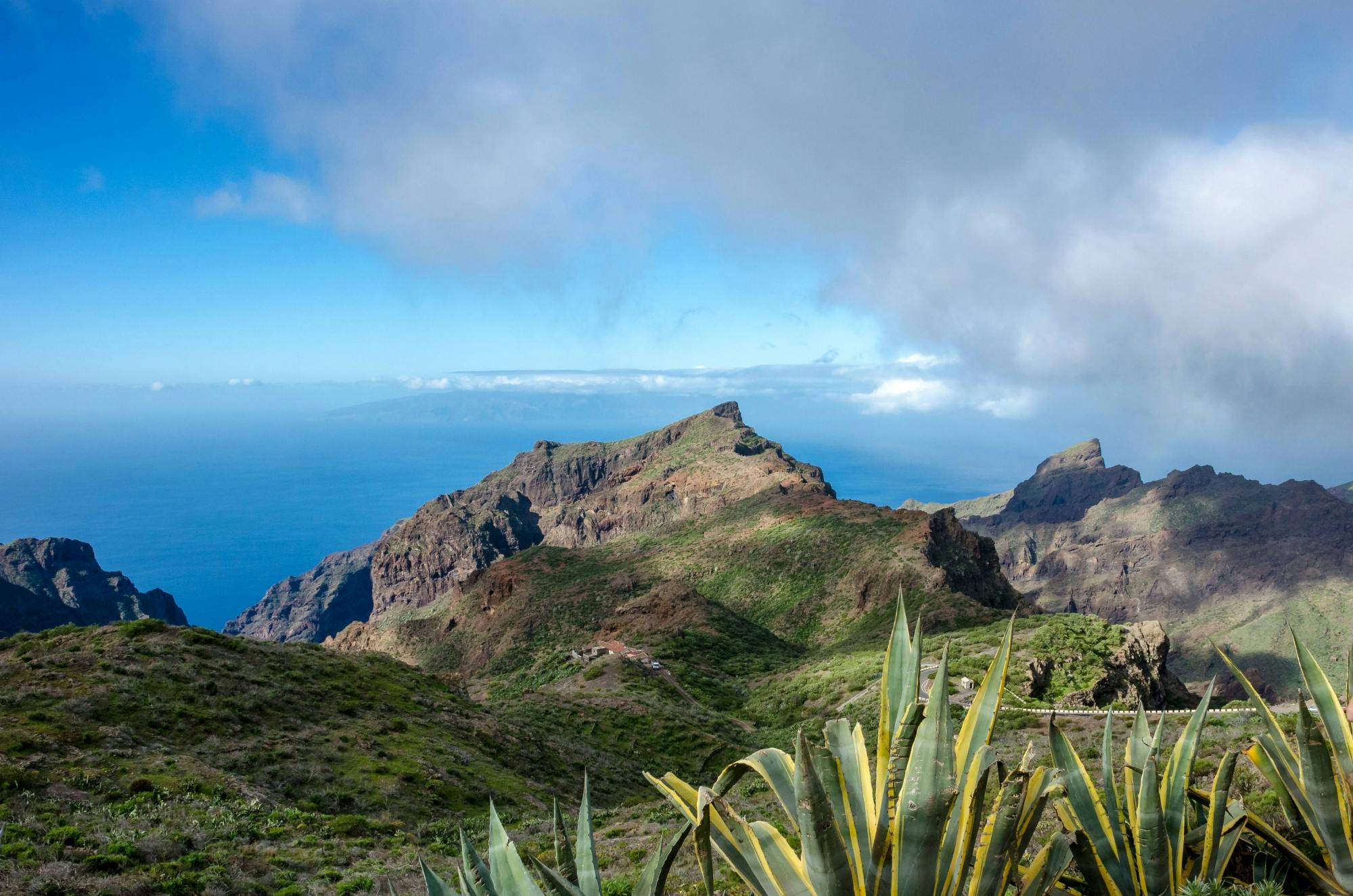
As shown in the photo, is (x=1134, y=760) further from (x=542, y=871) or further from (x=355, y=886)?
(x=355, y=886)

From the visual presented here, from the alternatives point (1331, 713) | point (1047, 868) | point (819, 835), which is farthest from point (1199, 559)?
point (819, 835)

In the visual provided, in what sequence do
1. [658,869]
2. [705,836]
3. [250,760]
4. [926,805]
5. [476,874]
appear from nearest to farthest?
[926,805] → [705,836] → [658,869] → [476,874] → [250,760]

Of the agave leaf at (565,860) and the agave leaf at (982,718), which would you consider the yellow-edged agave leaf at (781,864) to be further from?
the agave leaf at (565,860)

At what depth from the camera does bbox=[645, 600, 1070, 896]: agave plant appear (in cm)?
308

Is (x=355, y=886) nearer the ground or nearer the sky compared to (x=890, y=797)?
nearer the ground

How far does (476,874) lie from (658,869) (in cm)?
110

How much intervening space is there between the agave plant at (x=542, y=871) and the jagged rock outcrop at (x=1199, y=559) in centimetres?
9892

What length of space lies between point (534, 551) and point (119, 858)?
2628 inches

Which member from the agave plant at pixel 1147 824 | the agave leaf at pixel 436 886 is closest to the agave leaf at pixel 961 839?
the agave plant at pixel 1147 824

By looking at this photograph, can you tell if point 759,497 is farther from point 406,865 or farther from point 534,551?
point 406,865

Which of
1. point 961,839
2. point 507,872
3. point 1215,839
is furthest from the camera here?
point 1215,839

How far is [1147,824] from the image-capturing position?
4.12 m

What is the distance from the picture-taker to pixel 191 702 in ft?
62.4

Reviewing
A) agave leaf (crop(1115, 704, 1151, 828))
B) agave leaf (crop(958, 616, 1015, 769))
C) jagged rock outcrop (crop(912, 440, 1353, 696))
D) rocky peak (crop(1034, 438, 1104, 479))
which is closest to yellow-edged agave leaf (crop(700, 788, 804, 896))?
agave leaf (crop(958, 616, 1015, 769))
